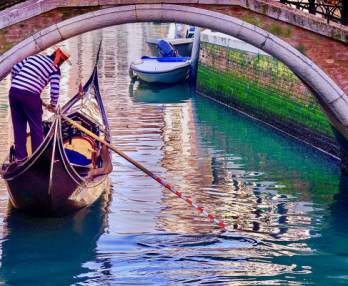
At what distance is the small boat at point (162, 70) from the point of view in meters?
15.1

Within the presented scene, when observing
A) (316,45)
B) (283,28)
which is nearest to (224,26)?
(283,28)

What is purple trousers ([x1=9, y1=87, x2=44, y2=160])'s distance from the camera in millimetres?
6324

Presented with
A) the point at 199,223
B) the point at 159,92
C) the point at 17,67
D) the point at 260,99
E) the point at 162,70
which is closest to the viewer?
the point at 17,67

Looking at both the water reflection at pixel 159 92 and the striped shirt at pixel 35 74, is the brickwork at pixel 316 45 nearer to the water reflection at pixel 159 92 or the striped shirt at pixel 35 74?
the striped shirt at pixel 35 74

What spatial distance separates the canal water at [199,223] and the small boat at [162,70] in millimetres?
4329

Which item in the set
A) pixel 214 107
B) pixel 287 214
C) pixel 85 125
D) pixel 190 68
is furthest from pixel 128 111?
pixel 287 214

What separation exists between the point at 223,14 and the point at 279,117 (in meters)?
4.29

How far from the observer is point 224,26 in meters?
6.52

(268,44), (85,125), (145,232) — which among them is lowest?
(145,232)

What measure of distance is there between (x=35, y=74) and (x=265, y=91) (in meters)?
5.26

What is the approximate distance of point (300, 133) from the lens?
9.88 m

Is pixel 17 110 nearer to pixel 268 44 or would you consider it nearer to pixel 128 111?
pixel 268 44

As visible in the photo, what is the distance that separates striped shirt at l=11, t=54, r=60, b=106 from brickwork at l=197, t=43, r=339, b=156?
3.16m

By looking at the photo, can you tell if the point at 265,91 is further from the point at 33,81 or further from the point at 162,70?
the point at 33,81
